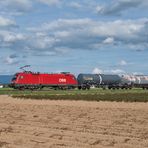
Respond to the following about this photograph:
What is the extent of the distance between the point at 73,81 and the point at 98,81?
19.5ft

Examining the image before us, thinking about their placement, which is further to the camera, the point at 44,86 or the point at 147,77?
the point at 147,77

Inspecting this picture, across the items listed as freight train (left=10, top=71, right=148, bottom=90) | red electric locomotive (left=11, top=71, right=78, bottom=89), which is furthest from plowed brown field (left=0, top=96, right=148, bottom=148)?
freight train (left=10, top=71, right=148, bottom=90)

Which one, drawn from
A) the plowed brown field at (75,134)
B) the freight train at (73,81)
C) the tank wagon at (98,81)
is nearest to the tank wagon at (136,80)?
the freight train at (73,81)

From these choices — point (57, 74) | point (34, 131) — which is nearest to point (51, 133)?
point (34, 131)

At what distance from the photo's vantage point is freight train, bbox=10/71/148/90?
269 ft

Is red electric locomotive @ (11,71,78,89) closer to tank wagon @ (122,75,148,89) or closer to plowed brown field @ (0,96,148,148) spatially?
tank wagon @ (122,75,148,89)

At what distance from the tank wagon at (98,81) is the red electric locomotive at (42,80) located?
1515mm

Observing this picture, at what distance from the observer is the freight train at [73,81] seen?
81912 mm

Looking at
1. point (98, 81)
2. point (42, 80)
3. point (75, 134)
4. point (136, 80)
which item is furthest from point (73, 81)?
point (75, 134)

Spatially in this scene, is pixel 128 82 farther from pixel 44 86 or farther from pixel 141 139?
pixel 141 139

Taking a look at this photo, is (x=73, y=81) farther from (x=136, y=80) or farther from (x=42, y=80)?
(x=136, y=80)

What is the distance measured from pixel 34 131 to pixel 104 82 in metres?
75.3

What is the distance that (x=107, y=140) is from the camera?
16.1 meters

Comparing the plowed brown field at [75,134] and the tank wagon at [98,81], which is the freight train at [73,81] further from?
the plowed brown field at [75,134]
